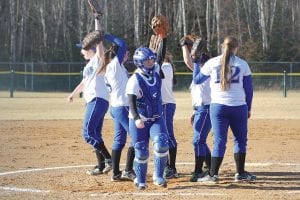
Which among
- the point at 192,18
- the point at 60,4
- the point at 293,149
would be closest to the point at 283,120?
the point at 293,149

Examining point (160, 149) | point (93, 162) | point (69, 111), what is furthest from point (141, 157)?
point (69, 111)

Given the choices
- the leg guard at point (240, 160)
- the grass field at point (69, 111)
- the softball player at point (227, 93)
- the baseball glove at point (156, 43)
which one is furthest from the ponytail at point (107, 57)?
the grass field at point (69, 111)

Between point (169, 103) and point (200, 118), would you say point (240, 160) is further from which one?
point (169, 103)

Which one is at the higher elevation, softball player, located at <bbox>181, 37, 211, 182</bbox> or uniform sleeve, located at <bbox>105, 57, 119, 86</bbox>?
uniform sleeve, located at <bbox>105, 57, 119, 86</bbox>

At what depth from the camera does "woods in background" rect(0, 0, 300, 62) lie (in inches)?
1969

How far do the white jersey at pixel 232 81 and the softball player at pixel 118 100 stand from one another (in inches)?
50.5

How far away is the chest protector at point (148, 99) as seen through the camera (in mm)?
8330

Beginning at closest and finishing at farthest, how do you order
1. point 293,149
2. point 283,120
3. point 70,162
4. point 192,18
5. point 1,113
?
1. point 70,162
2. point 293,149
3. point 283,120
4. point 1,113
5. point 192,18

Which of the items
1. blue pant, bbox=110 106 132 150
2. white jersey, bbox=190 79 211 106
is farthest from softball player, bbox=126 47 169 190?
white jersey, bbox=190 79 211 106

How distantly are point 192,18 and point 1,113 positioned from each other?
3264 cm

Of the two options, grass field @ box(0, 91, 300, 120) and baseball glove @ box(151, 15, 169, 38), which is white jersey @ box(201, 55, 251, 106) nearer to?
baseball glove @ box(151, 15, 169, 38)

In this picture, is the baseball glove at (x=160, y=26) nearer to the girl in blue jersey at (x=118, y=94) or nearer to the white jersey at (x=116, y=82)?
the girl in blue jersey at (x=118, y=94)

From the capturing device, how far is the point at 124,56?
9.27 m

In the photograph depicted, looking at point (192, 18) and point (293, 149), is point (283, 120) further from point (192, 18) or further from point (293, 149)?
point (192, 18)
